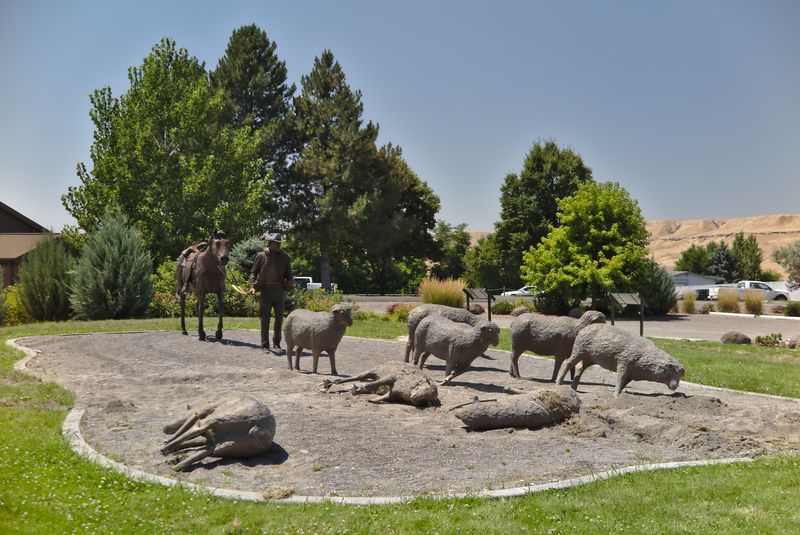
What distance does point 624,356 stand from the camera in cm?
1034

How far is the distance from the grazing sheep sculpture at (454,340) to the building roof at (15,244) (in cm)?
3094

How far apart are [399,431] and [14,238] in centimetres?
3926

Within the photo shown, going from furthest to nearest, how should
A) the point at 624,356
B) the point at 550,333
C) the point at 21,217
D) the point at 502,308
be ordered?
the point at 21,217 → the point at 502,308 → the point at 550,333 → the point at 624,356

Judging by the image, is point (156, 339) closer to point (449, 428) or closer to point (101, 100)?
point (449, 428)

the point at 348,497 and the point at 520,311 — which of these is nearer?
the point at 348,497

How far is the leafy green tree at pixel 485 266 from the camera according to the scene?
161 feet

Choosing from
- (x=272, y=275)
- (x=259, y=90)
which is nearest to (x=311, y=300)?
(x=272, y=275)

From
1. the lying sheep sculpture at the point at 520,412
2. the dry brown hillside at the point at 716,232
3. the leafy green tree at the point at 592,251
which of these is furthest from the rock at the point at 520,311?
the dry brown hillside at the point at 716,232

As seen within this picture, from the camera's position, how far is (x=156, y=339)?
16531mm

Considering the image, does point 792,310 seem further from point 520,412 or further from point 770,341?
point 520,412

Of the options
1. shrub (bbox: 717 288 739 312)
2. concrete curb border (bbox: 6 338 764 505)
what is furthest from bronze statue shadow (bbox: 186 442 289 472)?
shrub (bbox: 717 288 739 312)

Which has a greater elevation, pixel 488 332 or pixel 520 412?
pixel 488 332

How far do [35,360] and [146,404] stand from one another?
16.6 ft

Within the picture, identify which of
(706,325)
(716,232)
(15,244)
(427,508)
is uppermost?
(716,232)
